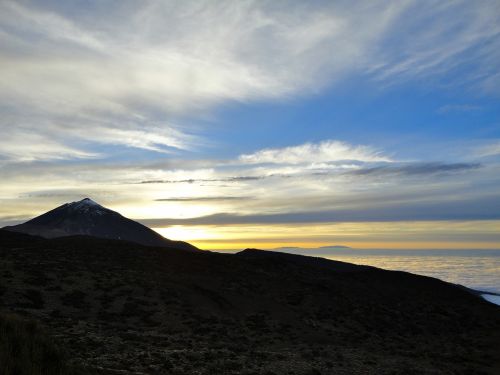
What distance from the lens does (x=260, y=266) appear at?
237ft

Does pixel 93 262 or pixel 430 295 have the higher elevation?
pixel 93 262

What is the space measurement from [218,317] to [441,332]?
93.9 ft

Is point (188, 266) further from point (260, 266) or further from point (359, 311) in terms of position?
point (359, 311)

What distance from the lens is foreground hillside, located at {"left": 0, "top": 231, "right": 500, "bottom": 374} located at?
25672 millimetres

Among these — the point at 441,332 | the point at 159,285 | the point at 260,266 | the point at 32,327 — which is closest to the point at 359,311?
the point at 441,332

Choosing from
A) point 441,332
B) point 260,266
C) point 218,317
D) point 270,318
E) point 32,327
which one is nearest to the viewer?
point 32,327

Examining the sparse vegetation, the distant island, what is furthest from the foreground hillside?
the sparse vegetation

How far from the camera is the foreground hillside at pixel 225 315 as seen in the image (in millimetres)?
25672

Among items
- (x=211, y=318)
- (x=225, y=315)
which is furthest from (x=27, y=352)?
(x=225, y=315)

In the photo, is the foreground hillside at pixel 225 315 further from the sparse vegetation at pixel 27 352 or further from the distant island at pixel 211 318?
the sparse vegetation at pixel 27 352

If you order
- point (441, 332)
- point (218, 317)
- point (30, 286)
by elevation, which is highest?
point (30, 286)

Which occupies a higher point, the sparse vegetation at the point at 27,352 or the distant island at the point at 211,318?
the sparse vegetation at the point at 27,352

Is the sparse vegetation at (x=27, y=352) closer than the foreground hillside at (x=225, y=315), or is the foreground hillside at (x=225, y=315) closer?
the sparse vegetation at (x=27, y=352)

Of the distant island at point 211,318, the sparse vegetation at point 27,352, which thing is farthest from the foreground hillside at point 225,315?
the sparse vegetation at point 27,352
